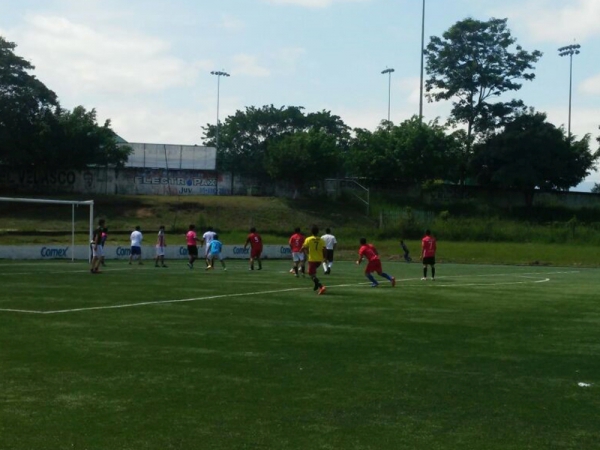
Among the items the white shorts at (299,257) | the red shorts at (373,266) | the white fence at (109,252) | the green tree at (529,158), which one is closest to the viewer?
the red shorts at (373,266)

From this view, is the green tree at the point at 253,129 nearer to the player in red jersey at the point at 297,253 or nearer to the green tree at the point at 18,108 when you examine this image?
the green tree at the point at 18,108

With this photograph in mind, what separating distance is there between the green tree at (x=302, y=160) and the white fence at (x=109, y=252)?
64.8 ft

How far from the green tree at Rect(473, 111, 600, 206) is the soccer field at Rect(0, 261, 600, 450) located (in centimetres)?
5621

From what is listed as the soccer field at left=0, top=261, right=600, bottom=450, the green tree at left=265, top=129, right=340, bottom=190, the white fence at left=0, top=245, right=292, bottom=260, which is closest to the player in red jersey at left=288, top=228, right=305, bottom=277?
the soccer field at left=0, top=261, right=600, bottom=450

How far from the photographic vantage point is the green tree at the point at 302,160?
70375 mm

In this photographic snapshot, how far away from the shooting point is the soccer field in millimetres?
7750

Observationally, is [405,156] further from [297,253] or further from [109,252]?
[297,253]

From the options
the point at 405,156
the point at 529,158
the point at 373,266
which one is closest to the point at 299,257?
the point at 373,266

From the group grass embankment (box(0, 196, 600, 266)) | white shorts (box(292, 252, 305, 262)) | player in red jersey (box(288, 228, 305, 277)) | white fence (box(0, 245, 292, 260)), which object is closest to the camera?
player in red jersey (box(288, 228, 305, 277))

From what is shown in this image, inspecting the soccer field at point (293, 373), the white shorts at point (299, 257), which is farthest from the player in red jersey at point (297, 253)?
the soccer field at point (293, 373)

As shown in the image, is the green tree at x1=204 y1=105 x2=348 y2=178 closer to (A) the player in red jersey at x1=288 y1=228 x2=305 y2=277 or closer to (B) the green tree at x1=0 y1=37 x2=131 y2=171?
(B) the green tree at x1=0 y1=37 x2=131 y2=171

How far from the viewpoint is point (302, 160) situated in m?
70.3

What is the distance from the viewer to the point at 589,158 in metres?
79.0

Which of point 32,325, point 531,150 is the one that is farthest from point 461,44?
point 32,325
